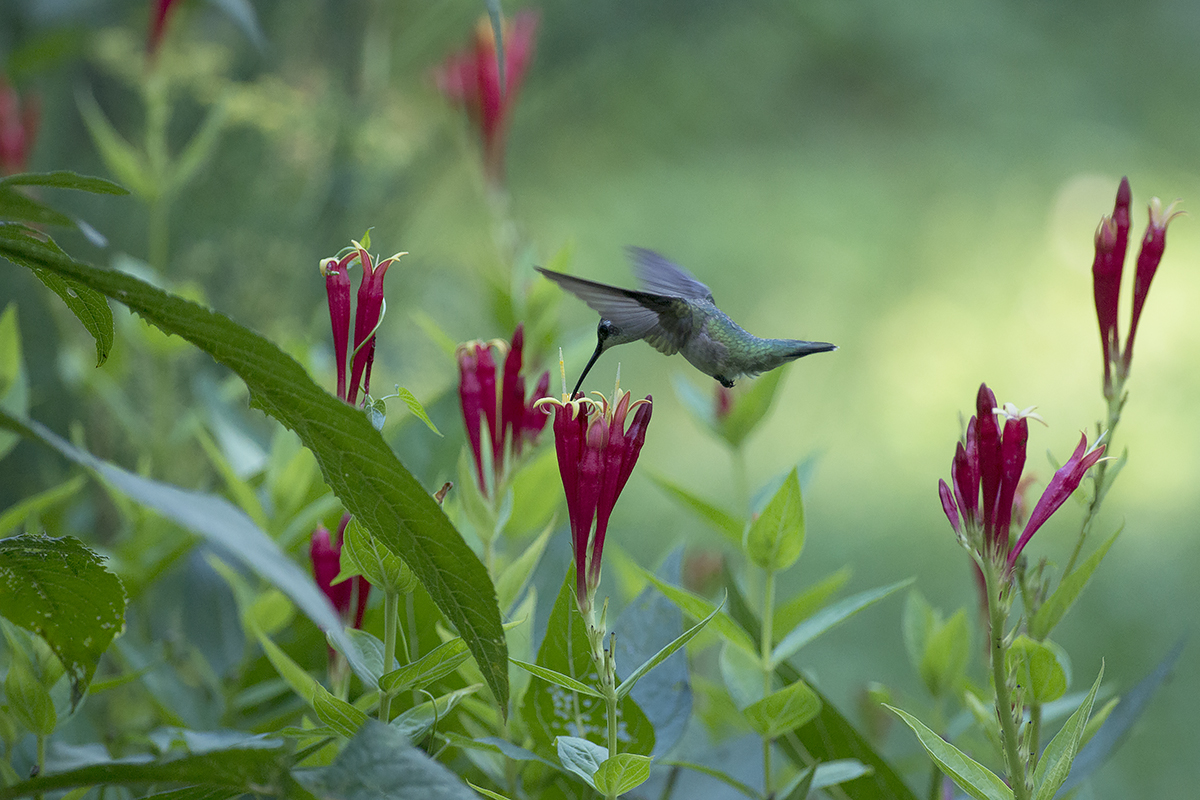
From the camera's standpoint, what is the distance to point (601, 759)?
361mm

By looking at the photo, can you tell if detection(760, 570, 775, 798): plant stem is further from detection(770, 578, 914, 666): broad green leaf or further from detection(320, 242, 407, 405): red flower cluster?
detection(320, 242, 407, 405): red flower cluster

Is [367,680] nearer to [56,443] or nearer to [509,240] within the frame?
[56,443]

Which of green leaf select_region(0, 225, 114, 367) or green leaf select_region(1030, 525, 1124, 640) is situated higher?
green leaf select_region(0, 225, 114, 367)

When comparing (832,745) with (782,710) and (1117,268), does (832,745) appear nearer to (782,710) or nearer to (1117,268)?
(782,710)

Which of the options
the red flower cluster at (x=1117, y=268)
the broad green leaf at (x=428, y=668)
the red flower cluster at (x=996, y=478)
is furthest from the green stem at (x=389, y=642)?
the red flower cluster at (x=1117, y=268)

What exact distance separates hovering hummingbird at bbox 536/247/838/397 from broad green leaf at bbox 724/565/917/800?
0.30 feet

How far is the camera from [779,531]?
0.45 meters

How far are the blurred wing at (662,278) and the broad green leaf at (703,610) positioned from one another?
5.7 inches

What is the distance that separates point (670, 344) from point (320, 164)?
71 cm

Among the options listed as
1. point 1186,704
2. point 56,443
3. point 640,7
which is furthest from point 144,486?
point 640,7

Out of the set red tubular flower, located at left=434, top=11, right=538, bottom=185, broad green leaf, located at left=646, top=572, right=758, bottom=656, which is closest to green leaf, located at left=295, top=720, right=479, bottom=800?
broad green leaf, located at left=646, top=572, right=758, bottom=656

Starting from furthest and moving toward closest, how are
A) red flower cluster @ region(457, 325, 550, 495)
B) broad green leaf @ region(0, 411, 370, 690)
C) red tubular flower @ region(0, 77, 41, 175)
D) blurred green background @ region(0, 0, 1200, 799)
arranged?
blurred green background @ region(0, 0, 1200, 799)
red tubular flower @ region(0, 77, 41, 175)
red flower cluster @ region(457, 325, 550, 495)
broad green leaf @ region(0, 411, 370, 690)

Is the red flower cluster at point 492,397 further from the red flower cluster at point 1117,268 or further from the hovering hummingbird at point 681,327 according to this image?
the red flower cluster at point 1117,268

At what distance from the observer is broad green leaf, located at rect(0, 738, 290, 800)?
0.93 feet
